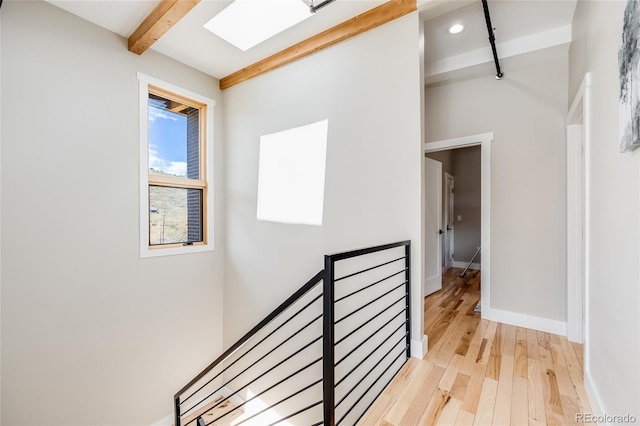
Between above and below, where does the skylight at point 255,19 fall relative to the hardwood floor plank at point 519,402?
above

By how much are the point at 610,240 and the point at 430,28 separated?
2.32 meters

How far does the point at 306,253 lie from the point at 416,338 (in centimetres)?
129

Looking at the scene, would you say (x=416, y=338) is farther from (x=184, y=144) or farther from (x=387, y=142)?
(x=184, y=144)

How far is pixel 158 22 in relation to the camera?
2248 mm

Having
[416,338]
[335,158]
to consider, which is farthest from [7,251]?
[416,338]

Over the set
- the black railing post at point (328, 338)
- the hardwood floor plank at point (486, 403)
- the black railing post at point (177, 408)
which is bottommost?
the black railing post at point (177, 408)

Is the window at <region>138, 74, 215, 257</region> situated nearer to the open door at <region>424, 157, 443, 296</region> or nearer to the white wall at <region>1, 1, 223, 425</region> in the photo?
the white wall at <region>1, 1, 223, 425</region>

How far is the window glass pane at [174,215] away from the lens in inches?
118

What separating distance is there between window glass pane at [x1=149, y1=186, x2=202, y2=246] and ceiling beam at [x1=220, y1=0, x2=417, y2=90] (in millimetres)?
1587

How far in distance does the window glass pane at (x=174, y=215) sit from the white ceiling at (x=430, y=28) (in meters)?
1.56

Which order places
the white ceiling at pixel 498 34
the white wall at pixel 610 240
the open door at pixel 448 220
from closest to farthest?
the white wall at pixel 610 240, the white ceiling at pixel 498 34, the open door at pixel 448 220

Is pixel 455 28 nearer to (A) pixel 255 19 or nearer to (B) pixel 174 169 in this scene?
(A) pixel 255 19

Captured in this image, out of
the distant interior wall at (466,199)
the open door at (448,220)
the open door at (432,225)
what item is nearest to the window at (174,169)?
the open door at (432,225)

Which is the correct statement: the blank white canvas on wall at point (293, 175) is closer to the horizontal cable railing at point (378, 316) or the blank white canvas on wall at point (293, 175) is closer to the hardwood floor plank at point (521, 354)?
the horizontal cable railing at point (378, 316)
